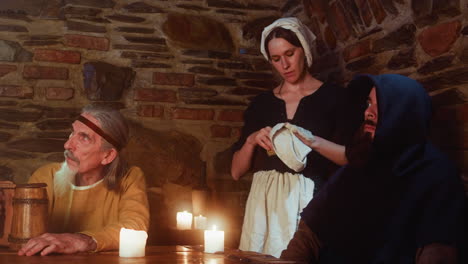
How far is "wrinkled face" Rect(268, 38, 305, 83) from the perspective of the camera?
2.75 meters

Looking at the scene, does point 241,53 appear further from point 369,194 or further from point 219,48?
point 369,194

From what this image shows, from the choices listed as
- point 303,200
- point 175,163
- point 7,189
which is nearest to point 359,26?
point 303,200

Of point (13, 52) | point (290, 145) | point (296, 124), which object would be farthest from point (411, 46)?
point (13, 52)

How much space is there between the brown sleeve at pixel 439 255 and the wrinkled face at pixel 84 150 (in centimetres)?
147

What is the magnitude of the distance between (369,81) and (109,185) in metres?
1.29

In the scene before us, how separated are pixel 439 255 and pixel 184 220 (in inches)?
77.3

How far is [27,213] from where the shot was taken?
6.20 feet

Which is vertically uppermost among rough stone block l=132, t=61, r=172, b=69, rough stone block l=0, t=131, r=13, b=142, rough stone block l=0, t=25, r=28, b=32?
rough stone block l=0, t=25, r=28, b=32

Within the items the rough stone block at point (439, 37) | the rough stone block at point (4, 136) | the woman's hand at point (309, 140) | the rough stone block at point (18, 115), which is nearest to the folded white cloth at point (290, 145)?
the woman's hand at point (309, 140)

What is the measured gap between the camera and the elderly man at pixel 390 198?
194 cm

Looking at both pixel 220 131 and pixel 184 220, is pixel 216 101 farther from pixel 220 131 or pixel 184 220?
pixel 184 220

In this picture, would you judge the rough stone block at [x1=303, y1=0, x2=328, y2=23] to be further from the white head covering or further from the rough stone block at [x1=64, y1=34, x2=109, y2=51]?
the rough stone block at [x1=64, y1=34, x2=109, y2=51]

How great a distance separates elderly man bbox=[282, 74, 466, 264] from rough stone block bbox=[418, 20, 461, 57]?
353 mm

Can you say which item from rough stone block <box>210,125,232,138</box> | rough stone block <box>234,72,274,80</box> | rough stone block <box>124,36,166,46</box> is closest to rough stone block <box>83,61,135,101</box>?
rough stone block <box>124,36,166,46</box>
